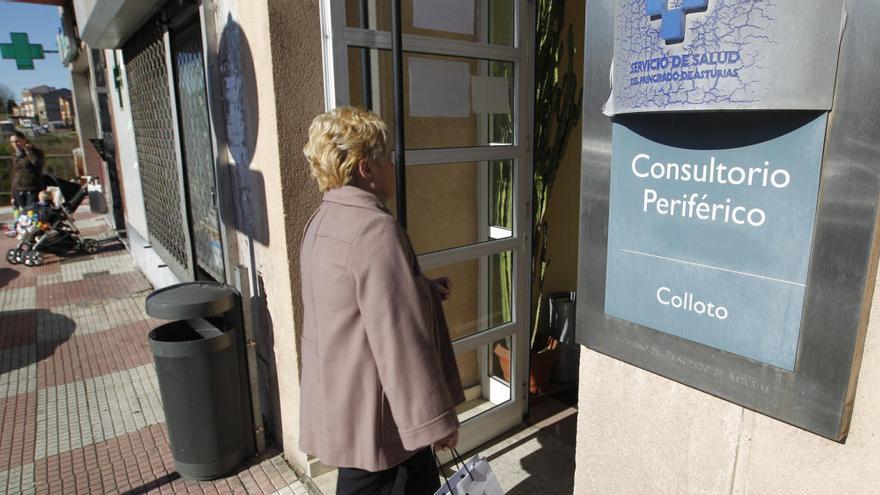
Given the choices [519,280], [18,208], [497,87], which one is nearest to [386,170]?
[497,87]

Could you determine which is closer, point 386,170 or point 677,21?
point 677,21

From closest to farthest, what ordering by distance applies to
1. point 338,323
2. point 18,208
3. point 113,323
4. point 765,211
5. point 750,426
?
point 765,211, point 750,426, point 338,323, point 113,323, point 18,208

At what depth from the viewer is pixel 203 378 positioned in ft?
10.1

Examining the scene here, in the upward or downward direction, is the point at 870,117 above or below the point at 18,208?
above

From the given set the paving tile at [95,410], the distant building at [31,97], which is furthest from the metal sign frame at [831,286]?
the distant building at [31,97]

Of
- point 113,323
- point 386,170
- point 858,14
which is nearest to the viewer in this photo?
point 858,14

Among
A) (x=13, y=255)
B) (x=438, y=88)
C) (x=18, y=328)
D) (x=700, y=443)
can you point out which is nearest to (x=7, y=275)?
(x=13, y=255)

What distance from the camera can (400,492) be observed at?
1.89m

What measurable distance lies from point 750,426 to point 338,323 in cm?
122

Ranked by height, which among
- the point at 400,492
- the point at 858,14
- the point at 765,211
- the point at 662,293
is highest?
the point at 858,14

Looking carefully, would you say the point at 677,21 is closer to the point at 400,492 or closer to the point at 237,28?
the point at 400,492

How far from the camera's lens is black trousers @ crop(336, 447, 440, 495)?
1.86m

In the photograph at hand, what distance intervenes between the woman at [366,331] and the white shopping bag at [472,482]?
138mm

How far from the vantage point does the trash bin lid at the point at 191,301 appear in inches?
117
